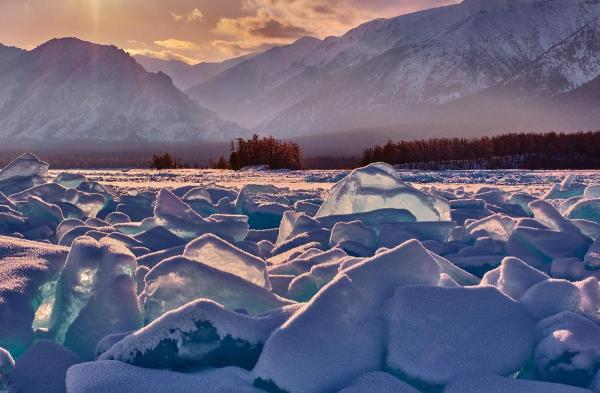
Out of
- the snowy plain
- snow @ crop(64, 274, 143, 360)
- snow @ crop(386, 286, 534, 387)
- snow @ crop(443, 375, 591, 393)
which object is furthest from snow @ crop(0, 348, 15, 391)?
snow @ crop(443, 375, 591, 393)

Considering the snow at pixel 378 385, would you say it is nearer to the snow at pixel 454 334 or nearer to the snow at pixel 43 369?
the snow at pixel 454 334

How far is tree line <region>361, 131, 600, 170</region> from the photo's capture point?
15633 mm

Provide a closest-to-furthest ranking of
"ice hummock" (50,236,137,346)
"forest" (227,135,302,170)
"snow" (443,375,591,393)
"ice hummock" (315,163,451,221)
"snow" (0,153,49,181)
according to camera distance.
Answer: "snow" (443,375,591,393) → "ice hummock" (50,236,137,346) → "ice hummock" (315,163,451,221) → "snow" (0,153,49,181) → "forest" (227,135,302,170)

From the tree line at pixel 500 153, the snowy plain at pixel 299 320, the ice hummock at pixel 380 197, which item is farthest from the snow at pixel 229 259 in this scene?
the tree line at pixel 500 153

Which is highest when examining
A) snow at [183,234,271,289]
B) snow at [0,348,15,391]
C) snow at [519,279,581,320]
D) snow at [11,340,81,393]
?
snow at [183,234,271,289]

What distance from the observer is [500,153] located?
56.2 feet

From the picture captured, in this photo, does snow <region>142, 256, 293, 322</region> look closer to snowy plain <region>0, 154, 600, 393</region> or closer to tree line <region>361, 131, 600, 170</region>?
snowy plain <region>0, 154, 600, 393</region>

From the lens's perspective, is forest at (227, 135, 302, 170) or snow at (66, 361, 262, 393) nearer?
snow at (66, 361, 262, 393)

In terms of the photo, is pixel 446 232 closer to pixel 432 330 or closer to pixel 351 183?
pixel 351 183

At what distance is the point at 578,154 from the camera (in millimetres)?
15891

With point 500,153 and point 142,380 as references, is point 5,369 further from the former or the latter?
point 500,153

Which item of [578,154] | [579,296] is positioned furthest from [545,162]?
[579,296]

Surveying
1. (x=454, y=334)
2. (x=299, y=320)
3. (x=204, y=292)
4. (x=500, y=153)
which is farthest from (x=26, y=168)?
(x=500, y=153)

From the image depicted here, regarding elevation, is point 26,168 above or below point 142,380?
above
